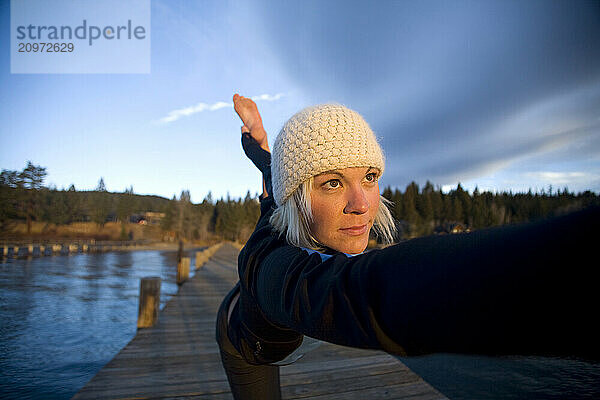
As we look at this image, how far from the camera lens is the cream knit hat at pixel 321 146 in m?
1.28

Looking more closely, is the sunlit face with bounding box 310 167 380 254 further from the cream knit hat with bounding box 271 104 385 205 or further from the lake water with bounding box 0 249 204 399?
the lake water with bounding box 0 249 204 399

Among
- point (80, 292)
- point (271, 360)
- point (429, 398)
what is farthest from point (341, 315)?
point (80, 292)

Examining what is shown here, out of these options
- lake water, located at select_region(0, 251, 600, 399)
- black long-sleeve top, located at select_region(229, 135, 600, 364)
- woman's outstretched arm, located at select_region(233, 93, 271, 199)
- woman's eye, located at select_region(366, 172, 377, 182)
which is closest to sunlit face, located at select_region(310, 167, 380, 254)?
woman's eye, located at select_region(366, 172, 377, 182)

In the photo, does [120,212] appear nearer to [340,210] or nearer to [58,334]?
[58,334]

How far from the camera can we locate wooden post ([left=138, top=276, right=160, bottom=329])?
577 centimetres

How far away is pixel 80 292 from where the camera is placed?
14.6 m

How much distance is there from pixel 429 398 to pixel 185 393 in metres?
2.56

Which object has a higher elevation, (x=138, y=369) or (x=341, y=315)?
(x=341, y=315)

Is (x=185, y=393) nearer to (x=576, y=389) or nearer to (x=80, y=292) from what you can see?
(x=576, y=389)

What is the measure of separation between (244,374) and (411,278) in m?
1.68

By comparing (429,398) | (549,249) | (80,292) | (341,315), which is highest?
(549,249)

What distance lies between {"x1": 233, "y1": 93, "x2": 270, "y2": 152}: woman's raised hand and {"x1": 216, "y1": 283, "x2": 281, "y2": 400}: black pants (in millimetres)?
1337

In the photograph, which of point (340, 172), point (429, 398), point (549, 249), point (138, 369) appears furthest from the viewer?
point (138, 369)

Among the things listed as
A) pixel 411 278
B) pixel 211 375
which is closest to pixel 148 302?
pixel 211 375
